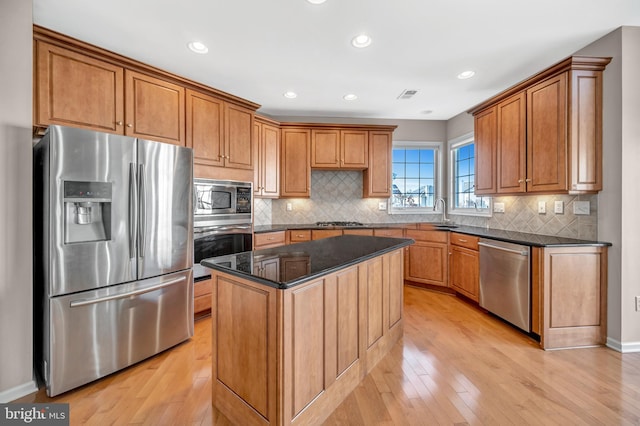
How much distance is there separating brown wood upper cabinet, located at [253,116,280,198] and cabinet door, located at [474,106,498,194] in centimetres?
271

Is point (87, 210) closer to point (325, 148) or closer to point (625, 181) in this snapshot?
point (325, 148)

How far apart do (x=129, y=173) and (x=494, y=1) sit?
2877 millimetres

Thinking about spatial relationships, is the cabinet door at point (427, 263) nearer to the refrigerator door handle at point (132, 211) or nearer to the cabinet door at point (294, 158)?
A: the cabinet door at point (294, 158)

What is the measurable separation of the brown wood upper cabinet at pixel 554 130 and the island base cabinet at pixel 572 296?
58 cm

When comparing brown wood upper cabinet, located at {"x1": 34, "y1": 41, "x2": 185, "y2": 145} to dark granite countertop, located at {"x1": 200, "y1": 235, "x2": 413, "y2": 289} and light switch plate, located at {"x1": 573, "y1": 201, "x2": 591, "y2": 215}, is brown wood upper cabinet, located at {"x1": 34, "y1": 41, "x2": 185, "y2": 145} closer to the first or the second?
dark granite countertop, located at {"x1": 200, "y1": 235, "x2": 413, "y2": 289}

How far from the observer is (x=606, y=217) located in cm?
252

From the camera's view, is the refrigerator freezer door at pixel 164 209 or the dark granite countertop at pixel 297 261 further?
the refrigerator freezer door at pixel 164 209

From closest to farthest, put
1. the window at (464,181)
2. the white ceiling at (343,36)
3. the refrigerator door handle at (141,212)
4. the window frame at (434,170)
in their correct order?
the white ceiling at (343,36)
the refrigerator door handle at (141,212)
the window at (464,181)
the window frame at (434,170)

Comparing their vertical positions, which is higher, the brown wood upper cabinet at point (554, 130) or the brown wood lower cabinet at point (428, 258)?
the brown wood upper cabinet at point (554, 130)

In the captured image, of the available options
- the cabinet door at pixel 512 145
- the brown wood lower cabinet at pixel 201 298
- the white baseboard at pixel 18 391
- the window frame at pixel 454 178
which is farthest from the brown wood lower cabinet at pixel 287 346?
the window frame at pixel 454 178

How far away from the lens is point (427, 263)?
4164 mm

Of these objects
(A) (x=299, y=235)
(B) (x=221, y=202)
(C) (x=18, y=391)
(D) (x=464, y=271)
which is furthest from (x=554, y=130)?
(C) (x=18, y=391)

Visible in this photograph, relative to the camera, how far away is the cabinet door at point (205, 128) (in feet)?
9.96

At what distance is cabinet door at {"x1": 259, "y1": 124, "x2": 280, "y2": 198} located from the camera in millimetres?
4152
